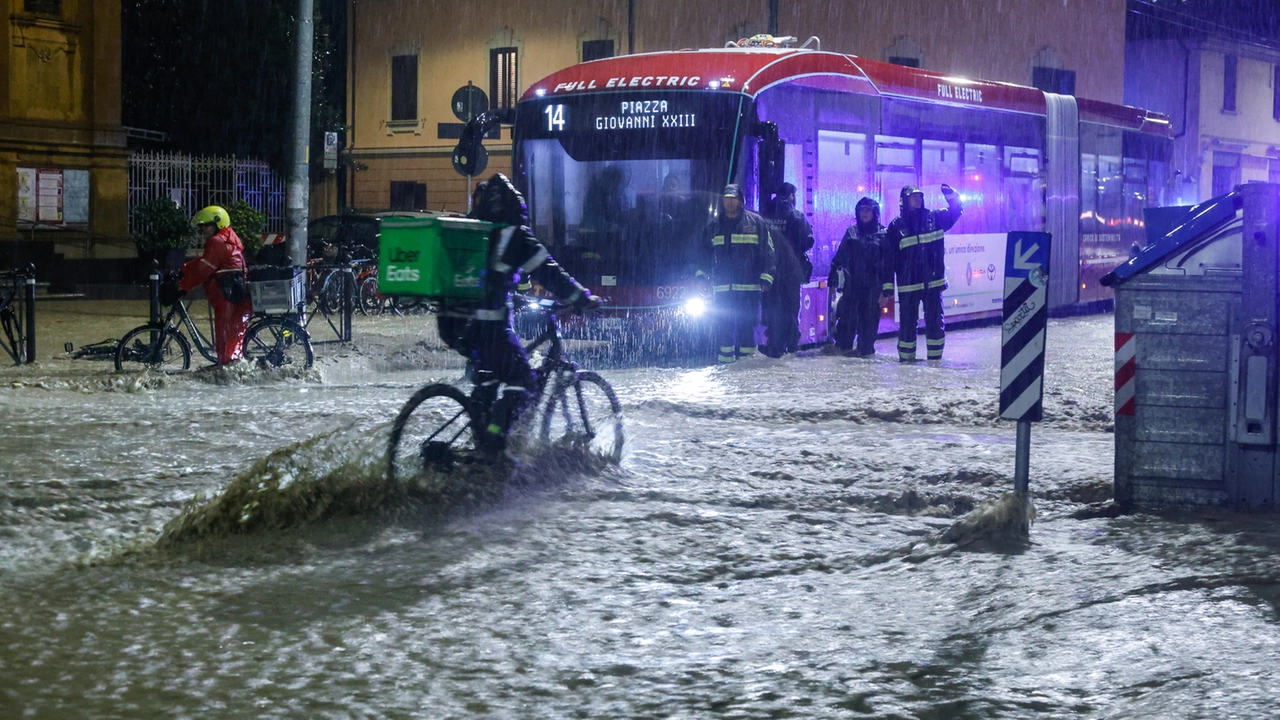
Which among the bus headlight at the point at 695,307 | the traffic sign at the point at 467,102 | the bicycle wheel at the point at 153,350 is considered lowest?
the bicycle wheel at the point at 153,350

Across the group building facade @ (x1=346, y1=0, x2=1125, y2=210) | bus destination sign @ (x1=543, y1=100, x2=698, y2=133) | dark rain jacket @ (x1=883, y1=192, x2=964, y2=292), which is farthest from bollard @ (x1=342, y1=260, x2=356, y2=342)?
building facade @ (x1=346, y1=0, x2=1125, y2=210)

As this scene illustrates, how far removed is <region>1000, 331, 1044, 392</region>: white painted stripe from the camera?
7395 millimetres

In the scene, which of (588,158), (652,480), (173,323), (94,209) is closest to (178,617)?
(652,480)

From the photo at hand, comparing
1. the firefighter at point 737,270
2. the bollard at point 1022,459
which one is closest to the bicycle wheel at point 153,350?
A: the firefighter at point 737,270

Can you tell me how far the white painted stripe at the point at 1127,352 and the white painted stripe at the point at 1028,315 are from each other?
467mm

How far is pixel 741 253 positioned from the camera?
1466cm

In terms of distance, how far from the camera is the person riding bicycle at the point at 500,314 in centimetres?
772

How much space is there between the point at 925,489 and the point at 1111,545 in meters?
1.66

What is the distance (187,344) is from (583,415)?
6313 millimetres

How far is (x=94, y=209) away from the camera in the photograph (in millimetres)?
28984

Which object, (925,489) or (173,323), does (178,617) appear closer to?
(925,489)

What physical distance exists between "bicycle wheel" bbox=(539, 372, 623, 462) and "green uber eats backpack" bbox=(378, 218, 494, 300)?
0.89 m

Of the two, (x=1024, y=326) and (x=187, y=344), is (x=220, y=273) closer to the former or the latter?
(x=187, y=344)

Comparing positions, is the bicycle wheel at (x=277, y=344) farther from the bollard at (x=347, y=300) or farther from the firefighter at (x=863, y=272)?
the firefighter at (x=863, y=272)
